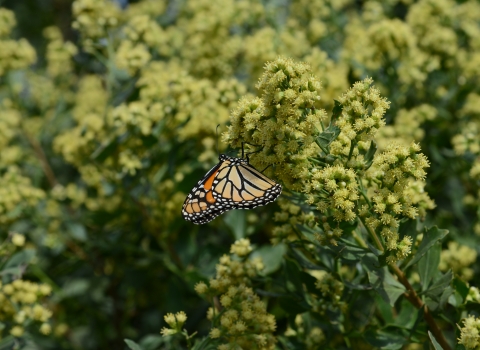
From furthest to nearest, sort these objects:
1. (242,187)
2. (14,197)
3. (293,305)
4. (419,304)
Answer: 1. (14,197)
2. (242,187)
3. (293,305)
4. (419,304)

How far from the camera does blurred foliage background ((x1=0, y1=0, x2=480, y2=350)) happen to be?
3783 millimetres

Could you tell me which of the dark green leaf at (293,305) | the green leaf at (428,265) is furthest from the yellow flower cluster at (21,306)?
the green leaf at (428,265)

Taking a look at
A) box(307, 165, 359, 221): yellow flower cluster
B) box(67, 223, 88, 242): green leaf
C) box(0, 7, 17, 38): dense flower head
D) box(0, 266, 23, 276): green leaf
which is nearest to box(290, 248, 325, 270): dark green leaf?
box(307, 165, 359, 221): yellow flower cluster

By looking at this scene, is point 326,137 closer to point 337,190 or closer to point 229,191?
point 337,190

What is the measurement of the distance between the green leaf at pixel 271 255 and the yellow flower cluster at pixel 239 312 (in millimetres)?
567

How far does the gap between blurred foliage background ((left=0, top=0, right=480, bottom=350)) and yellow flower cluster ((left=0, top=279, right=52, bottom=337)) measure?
13 mm

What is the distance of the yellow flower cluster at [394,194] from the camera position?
2.54 metres

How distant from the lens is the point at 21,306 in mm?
3881

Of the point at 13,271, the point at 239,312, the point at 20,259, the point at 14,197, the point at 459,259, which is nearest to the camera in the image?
the point at 239,312

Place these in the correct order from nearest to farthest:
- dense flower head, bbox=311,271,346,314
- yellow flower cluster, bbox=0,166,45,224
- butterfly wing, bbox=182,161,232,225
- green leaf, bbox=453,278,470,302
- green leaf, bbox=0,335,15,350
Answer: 1. green leaf, bbox=453,278,470,302
2. dense flower head, bbox=311,271,346,314
3. butterfly wing, bbox=182,161,232,225
4. green leaf, bbox=0,335,15,350
5. yellow flower cluster, bbox=0,166,45,224

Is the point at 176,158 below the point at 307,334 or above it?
above

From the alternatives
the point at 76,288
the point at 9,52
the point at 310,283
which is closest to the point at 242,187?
the point at 310,283

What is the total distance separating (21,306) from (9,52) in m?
2.46

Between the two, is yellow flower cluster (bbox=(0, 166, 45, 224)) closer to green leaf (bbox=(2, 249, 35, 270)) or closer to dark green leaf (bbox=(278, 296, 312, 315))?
green leaf (bbox=(2, 249, 35, 270))
